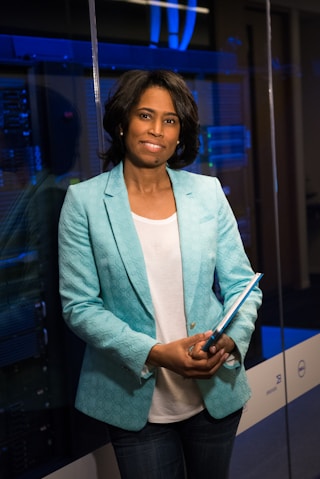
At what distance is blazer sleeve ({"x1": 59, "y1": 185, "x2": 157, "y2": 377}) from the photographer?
2.00 m

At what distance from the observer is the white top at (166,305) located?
209 cm

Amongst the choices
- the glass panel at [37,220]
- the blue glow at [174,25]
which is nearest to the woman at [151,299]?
the glass panel at [37,220]

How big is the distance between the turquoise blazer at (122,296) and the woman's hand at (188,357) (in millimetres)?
39

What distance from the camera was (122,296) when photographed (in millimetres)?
2078

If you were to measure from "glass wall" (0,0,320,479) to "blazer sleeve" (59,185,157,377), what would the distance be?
34cm

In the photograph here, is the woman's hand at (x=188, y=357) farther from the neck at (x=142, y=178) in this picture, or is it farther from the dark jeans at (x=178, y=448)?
the neck at (x=142, y=178)

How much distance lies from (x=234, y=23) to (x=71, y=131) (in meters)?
1.26

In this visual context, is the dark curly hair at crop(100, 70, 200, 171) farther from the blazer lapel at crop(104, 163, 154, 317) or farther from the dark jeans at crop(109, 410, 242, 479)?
the dark jeans at crop(109, 410, 242, 479)

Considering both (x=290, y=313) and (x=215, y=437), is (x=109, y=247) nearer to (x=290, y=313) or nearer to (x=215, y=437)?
(x=215, y=437)

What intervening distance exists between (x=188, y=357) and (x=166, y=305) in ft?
0.65

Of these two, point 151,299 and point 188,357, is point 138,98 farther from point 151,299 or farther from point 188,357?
point 188,357

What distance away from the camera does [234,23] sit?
339cm

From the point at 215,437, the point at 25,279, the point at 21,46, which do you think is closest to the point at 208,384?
the point at 215,437

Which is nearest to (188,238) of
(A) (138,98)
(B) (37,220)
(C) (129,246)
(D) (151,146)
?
(C) (129,246)
